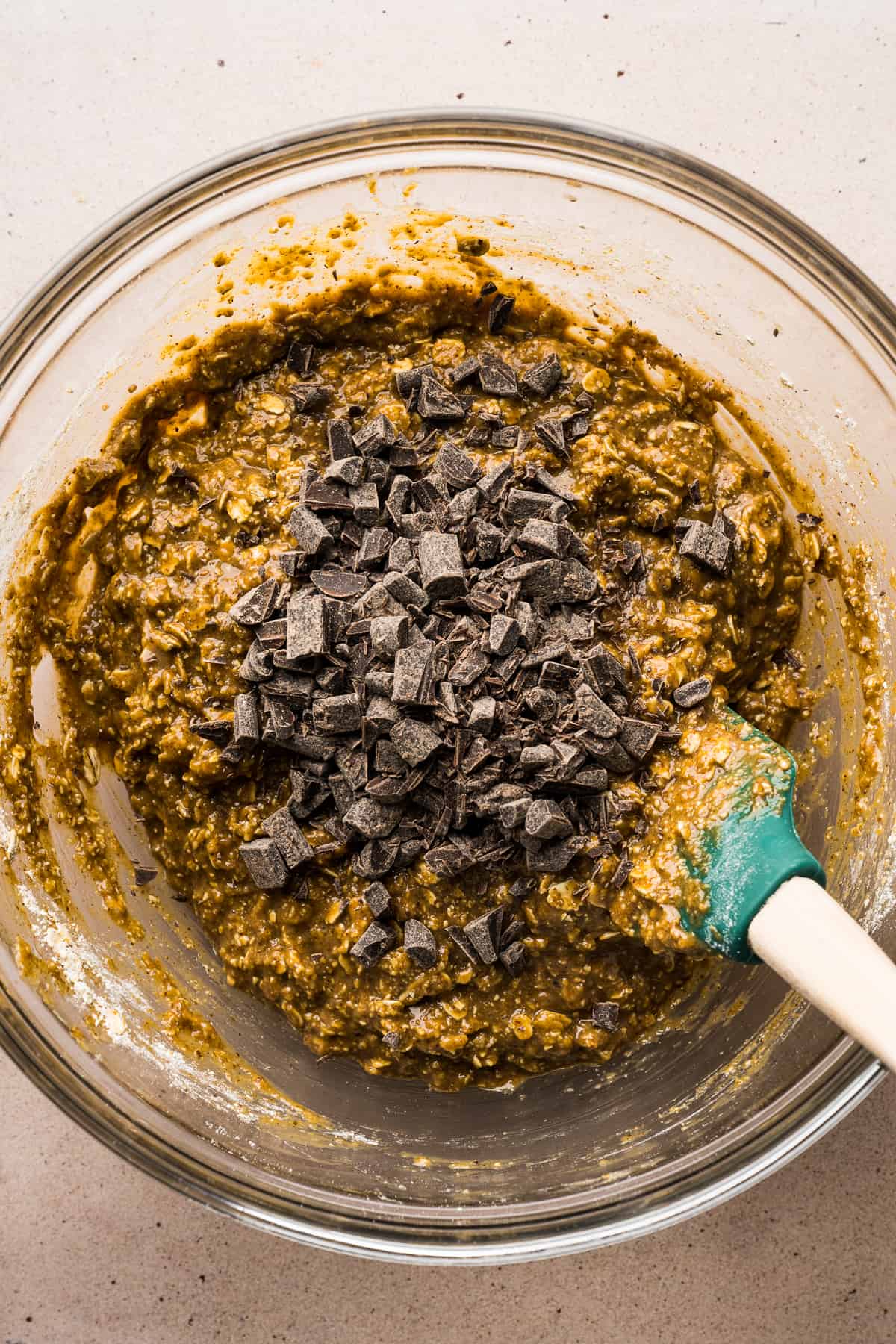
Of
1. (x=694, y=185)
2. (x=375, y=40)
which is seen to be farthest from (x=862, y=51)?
(x=375, y=40)

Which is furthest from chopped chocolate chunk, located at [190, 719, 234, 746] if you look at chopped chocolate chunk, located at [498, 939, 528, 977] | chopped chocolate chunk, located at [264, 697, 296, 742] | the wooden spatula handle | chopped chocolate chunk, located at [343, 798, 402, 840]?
the wooden spatula handle

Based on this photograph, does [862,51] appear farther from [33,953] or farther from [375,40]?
[33,953]

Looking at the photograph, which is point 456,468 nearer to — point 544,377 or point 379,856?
point 544,377

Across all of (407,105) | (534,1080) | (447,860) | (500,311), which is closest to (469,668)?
(447,860)

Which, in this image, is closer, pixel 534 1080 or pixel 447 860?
pixel 447 860

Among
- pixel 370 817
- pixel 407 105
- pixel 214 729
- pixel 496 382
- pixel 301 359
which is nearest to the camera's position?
pixel 370 817

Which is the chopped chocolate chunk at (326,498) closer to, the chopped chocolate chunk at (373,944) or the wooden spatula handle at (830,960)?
the chopped chocolate chunk at (373,944)
